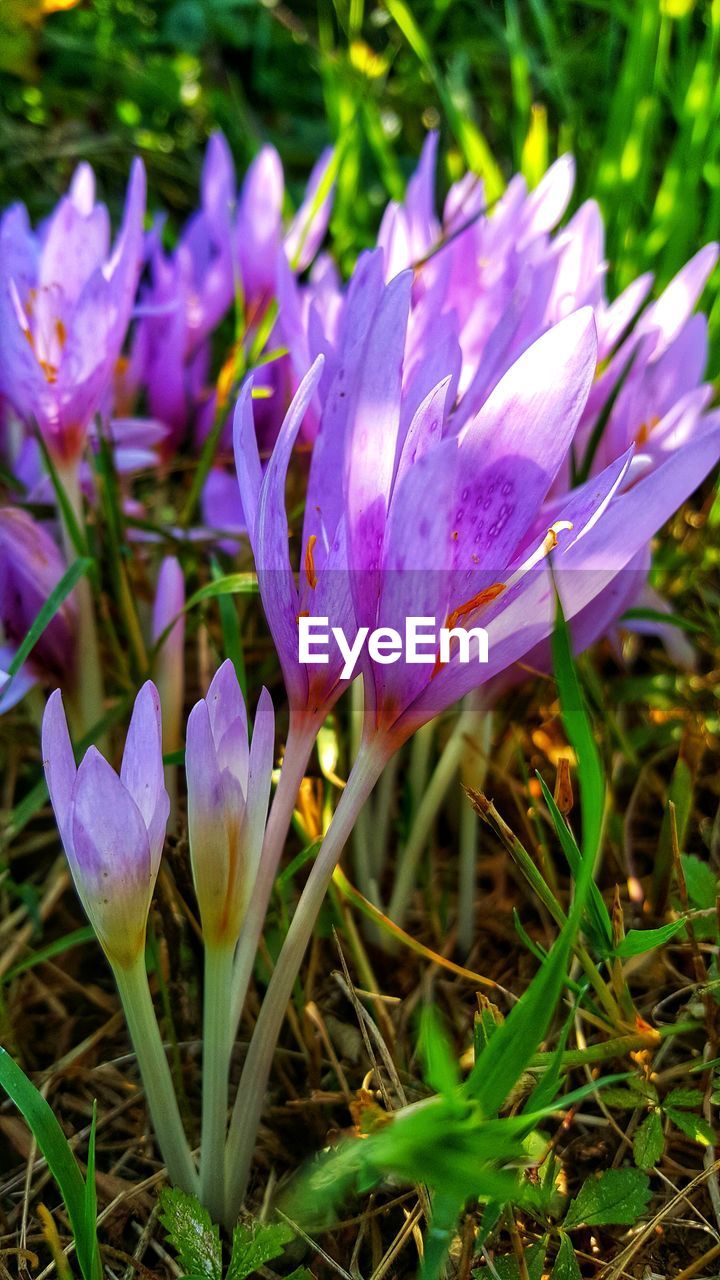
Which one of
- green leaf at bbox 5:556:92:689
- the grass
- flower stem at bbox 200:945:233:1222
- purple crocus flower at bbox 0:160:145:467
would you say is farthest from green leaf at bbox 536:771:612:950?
purple crocus flower at bbox 0:160:145:467

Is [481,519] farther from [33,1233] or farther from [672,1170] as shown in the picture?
[33,1233]

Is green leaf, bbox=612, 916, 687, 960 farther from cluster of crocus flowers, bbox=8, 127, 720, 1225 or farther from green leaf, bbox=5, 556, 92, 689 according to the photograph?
green leaf, bbox=5, 556, 92, 689

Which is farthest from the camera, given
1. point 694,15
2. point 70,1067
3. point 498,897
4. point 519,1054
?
point 694,15

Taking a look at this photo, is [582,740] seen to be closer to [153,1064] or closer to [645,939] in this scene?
[645,939]

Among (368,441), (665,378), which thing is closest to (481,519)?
(368,441)

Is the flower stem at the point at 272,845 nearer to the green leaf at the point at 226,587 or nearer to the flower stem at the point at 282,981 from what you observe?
the flower stem at the point at 282,981
